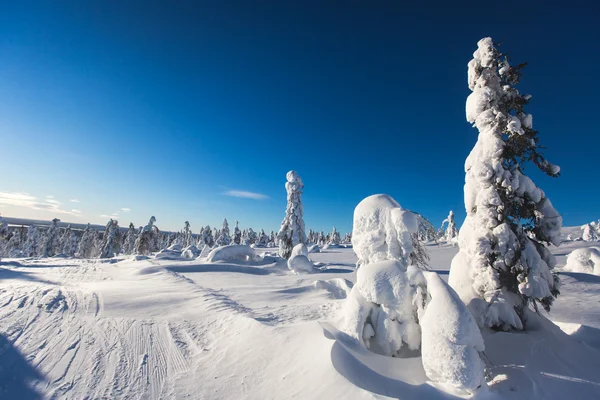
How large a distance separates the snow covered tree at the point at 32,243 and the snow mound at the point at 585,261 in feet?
271

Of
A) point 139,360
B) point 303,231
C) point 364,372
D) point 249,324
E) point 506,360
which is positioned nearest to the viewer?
point 364,372

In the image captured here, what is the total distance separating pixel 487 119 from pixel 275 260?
19268mm

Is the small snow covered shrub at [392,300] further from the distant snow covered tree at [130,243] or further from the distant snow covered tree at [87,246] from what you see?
the distant snow covered tree at [87,246]

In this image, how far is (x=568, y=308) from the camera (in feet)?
29.1

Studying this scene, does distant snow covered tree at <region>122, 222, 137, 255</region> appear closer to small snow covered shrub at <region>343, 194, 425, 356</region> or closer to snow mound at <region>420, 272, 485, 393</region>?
small snow covered shrub at <region>343, 194, 425, 356</region>


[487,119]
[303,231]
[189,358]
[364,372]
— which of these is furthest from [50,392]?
[303,231]

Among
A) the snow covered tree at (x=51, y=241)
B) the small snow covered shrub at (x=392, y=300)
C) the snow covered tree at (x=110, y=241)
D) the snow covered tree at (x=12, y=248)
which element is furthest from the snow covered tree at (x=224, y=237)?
the small snow covered shrub at (x=392, y=300)

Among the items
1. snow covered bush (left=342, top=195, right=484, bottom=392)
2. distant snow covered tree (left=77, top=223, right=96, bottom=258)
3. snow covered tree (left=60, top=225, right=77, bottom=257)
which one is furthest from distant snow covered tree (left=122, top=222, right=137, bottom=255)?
snow covered bush (left=342, top=195, right=484, bottom=392)

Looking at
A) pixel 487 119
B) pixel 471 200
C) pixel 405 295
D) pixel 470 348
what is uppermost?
pixel 487 119

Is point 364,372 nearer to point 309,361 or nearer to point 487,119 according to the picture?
point 309,361

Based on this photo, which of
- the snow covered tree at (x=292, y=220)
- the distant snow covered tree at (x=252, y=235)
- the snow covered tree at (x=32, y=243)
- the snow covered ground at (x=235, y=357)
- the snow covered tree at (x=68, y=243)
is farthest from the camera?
the distant snow covered tree at (x=252, y=235)

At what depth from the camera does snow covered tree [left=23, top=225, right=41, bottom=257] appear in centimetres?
5684

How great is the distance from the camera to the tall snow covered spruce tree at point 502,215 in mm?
6422

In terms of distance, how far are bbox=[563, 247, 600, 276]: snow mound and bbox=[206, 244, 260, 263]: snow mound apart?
2178 centimetres
